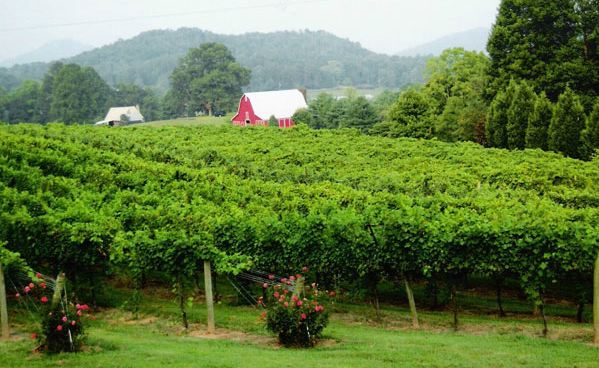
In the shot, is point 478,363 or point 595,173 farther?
point 595,173

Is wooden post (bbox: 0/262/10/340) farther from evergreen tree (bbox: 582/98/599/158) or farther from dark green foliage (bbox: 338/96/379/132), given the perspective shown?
dark green foliage (bbox: 338/96/379/132)

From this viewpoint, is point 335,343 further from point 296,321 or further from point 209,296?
point 209,296

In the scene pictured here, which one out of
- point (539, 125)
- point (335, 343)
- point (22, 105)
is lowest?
point (335, 343)

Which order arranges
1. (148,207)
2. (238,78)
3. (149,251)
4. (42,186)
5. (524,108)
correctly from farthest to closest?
(238,78) < (524,108) < (42,186) < (148,207) < (149,251)

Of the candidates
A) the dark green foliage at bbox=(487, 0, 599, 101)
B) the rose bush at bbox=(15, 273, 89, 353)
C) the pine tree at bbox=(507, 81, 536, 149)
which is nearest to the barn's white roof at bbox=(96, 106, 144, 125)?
the dark green foliage at bbox=(487, 0, 599, 101)

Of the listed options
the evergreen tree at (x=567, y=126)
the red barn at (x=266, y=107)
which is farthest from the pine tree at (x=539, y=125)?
the red barn at (x=266, y=107)

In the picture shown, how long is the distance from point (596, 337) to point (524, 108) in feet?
125

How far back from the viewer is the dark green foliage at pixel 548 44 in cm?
5216

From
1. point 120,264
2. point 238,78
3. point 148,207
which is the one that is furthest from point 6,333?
point 238,78

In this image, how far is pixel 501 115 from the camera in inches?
1964

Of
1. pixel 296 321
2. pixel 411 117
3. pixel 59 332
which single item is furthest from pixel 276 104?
pixel 59 332

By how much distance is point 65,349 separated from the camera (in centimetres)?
1127

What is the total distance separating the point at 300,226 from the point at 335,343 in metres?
3.87

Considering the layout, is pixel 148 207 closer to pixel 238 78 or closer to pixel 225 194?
pixel 225 194
